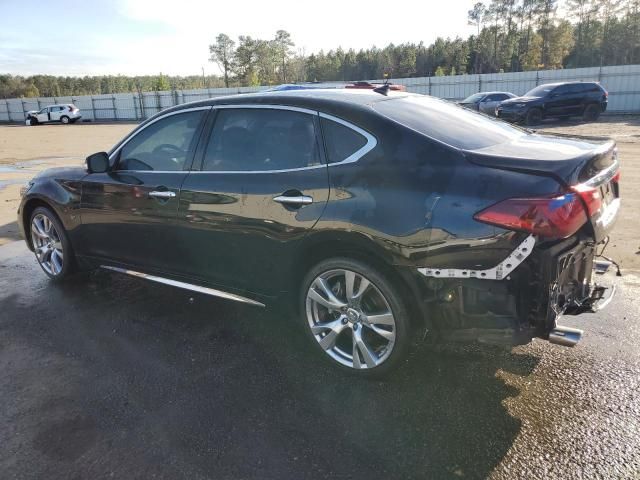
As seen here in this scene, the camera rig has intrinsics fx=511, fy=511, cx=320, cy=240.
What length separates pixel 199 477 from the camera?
245cm

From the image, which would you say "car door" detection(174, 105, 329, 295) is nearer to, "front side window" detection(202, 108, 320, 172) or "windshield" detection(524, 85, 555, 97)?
"front side window" detection(202, 108, 320, 172)

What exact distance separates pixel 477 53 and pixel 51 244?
279 feet

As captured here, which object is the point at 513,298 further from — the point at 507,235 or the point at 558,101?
the point at 558,101

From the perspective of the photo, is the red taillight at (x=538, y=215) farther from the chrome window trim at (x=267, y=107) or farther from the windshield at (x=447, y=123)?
the chrome window trim at (x=267, y=107)

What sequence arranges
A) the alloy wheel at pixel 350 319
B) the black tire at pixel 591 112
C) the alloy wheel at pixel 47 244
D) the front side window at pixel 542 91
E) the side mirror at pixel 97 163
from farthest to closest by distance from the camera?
the black tire at pixel 591 112 < the front side window at pixel 542 91 < the alloy wheel at pixel 47 244 < the side mirror at pixel 97 163 < the alloy wheel at pixel 350 319

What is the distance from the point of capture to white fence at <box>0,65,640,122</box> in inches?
1070

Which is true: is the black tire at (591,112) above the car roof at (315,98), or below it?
below

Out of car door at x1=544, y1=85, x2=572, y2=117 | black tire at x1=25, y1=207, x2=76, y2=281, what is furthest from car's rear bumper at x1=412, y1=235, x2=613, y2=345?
car door at x1=544, y1=85, x2=572, y2=117

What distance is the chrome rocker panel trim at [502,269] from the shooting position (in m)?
2.53

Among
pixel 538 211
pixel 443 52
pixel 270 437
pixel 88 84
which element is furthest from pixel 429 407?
pixel 88 84

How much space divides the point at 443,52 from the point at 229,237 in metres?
94.7

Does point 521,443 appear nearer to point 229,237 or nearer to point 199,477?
point 199,477

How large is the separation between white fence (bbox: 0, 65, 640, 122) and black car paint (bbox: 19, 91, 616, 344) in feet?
35.2

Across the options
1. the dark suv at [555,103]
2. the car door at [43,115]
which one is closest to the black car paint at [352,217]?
the dark suv at [555,103]
